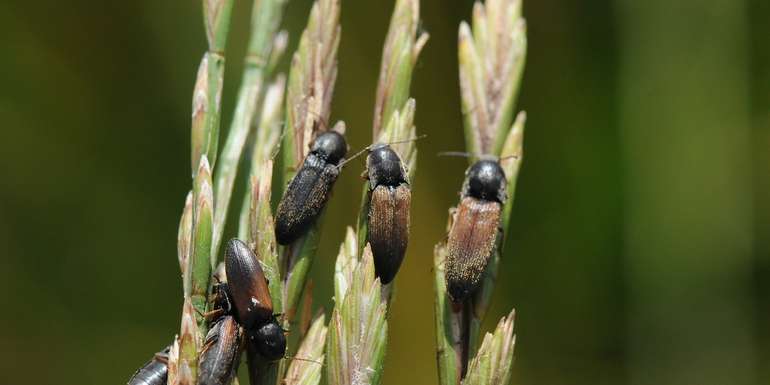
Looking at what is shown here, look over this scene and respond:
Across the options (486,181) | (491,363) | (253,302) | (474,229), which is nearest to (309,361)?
(253,302)

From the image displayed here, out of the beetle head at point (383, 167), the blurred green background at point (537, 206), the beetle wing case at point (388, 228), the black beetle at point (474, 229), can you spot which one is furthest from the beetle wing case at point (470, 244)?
the blurred green background at point (537, 206)

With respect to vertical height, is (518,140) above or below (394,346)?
above

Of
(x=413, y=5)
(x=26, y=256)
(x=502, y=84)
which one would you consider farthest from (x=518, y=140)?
(x=26, y=256)

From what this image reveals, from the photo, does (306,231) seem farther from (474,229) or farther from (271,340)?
(474,229)

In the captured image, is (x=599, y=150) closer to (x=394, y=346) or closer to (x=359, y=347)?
(x=394, y=346)

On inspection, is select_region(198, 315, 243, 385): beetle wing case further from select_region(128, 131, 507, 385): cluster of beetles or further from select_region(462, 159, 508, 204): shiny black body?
select_region(462, 159, 508, 204): shiny black body

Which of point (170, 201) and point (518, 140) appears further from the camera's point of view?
point (170, 201)

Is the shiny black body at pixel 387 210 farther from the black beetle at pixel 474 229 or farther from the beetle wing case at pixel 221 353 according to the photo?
the beetle wing case at pixel 221 353
